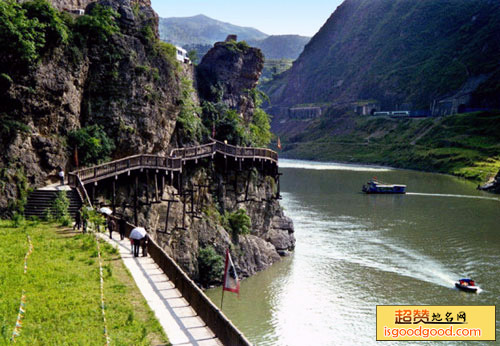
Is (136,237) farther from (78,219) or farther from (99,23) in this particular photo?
(99,23)

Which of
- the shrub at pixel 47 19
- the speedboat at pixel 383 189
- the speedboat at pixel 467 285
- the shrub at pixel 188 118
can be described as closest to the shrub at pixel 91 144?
the shrub at pixel 47 19

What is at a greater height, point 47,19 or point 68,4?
point 68,4

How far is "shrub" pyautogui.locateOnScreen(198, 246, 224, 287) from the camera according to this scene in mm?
42406

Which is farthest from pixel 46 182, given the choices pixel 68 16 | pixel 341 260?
pixel 341 260

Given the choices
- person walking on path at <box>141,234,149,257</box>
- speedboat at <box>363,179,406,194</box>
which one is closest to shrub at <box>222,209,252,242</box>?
person walking on path at <box>141,234,149,257</box>

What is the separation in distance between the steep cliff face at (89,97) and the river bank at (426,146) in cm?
9128

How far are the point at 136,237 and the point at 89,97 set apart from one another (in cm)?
1786

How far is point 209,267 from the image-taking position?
140 ft

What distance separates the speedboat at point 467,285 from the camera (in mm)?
42344

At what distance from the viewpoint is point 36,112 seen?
3503 centimetres

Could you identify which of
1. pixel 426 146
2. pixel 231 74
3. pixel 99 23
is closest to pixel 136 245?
pixel 99 23

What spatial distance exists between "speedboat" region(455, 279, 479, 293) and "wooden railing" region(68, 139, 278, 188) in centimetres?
2293

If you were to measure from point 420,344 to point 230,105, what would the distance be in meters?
34.2

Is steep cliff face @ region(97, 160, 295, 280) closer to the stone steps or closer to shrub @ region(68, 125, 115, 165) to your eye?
shrub @ region(68, 125, 115, 165)
